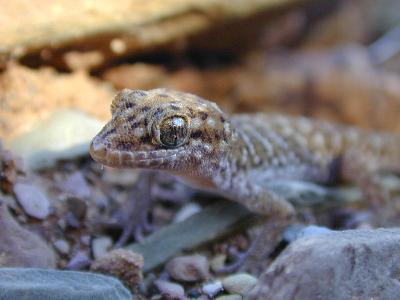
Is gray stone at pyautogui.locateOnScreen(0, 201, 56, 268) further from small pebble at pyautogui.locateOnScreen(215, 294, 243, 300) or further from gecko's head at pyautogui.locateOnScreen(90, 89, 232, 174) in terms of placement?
small pebble at pyautogui.locateOnScreen(215, 294, 243, 300)

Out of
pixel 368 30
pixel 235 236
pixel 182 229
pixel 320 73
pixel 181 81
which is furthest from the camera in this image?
pixel 368 30

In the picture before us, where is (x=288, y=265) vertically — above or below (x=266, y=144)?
below

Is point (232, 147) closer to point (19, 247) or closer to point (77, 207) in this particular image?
point (77, 207)

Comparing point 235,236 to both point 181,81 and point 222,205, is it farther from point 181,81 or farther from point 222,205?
point 181,81

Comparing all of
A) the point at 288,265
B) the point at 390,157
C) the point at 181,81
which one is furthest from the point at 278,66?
the point at 288,265

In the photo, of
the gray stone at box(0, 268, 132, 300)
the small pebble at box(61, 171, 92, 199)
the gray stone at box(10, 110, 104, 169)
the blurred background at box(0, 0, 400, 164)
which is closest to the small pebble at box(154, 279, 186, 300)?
the gray stone at box(0, 268, 132, 300)

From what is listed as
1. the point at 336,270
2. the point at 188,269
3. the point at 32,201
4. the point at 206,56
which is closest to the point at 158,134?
the point at 188,269
